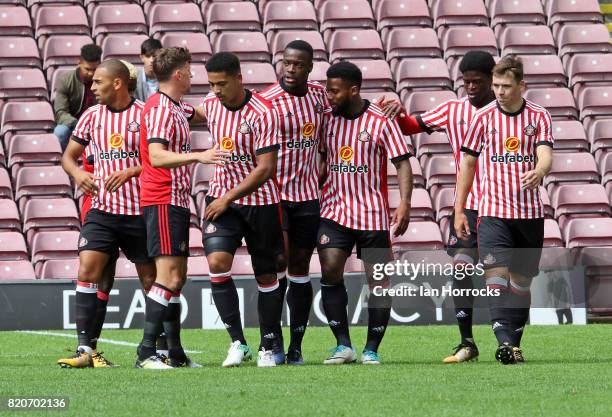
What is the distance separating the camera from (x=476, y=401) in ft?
20.4

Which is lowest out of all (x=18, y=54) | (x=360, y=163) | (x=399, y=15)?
(x=360, y=163)

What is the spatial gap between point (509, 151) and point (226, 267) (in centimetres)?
197

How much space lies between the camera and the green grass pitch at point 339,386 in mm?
5938

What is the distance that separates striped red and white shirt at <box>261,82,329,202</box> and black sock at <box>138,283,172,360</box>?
1.14 meters

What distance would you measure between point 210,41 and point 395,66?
2.24m

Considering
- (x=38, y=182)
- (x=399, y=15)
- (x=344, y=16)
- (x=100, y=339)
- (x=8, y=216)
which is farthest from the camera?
(x=399, y=15)

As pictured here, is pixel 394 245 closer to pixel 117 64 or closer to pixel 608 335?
pixel 608 335

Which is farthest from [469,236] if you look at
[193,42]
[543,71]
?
[543,71]

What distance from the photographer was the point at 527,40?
52.8ft

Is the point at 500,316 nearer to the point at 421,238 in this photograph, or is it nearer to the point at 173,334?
the point at 173,334

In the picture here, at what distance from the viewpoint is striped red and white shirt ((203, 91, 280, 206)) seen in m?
8.16

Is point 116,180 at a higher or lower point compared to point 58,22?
lower

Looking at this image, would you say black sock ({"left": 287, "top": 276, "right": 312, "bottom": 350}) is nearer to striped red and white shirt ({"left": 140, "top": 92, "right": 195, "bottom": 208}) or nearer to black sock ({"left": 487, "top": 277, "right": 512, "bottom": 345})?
striped red and white shirt ({"left": 140, "top": 92, "right": 195, "bottom": 208})

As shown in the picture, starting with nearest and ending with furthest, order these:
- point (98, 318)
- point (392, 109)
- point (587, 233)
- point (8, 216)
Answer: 1. point (98, 318)
2. point (392, 109)
3. point (8, 216)
4. point (587, 233)
